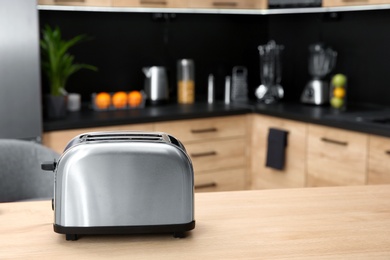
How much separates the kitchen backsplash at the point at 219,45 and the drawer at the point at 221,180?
75 centimetres

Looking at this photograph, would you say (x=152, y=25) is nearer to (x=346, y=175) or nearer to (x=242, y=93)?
(x=242, y=93)

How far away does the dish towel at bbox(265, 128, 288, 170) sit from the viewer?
4.04 meters

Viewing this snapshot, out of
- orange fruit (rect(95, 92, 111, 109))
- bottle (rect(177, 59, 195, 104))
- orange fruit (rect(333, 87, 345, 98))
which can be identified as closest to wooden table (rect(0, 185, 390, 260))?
orange fruit (rect(333, 87, 345, 98))

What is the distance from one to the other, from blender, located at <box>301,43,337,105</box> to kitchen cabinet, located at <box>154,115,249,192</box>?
429 mm

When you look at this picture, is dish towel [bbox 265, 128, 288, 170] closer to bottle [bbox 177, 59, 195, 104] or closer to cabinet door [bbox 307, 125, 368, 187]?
cabinet door [bbox 307, 125, 368, 187]

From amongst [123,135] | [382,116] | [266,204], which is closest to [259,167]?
[382,116]

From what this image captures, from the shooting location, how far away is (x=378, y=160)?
341cm

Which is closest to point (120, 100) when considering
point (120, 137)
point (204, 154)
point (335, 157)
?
point (204, 154)

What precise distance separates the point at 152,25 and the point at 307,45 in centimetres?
106

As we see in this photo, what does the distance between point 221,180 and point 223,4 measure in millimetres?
1151

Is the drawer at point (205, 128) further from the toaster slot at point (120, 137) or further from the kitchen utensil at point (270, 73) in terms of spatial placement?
the toaster slot at point (120, 137)

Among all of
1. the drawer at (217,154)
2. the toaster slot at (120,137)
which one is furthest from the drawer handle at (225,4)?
the toaster slot at (120,137)

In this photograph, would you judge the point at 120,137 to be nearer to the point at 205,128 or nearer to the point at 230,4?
the point at 205,128

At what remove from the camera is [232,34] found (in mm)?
4902
